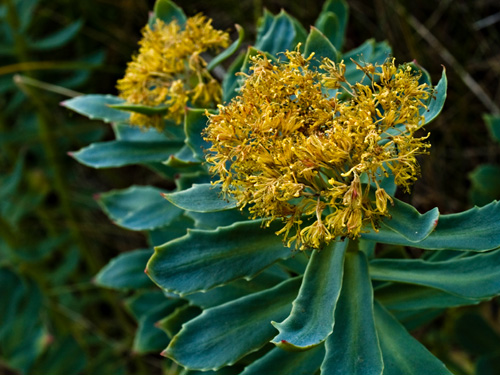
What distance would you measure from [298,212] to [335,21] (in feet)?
2.61

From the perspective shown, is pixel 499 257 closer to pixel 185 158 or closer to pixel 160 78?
pixel 185 158

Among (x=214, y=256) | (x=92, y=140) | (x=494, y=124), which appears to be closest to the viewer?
(x=214, y=256)

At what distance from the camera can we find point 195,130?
4.82ft

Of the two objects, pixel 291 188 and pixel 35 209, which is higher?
→ pixel 291 188

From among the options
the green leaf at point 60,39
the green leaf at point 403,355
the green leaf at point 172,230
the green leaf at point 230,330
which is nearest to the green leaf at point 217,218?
the green leaf at point 172,230

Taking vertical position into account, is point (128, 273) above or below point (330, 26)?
below

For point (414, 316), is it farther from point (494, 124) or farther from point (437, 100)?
point (494, 124)

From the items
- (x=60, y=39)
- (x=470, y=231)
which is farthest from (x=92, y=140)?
(x=470, y=231)

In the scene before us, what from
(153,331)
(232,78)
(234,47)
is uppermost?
(234,47)

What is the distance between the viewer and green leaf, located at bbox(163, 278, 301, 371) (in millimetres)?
1331

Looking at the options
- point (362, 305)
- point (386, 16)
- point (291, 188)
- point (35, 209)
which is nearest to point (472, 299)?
point (362, 305)

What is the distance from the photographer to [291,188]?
43.6 inches

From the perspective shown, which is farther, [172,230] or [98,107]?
[172,230]

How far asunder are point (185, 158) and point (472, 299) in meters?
0.85
